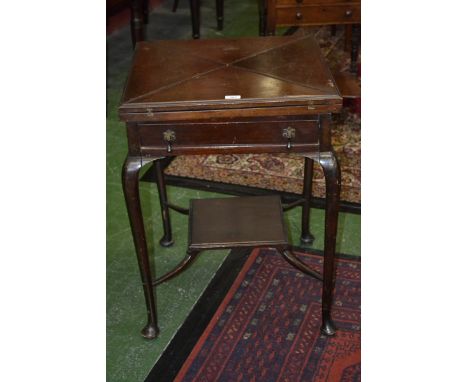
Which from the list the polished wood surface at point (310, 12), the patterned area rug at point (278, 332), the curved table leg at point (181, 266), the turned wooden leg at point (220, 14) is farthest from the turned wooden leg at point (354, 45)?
the curved table leg at point (181, 266)

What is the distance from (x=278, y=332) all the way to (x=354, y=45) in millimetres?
2513

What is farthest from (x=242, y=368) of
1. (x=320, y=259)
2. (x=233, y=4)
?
(x=233, y=4)

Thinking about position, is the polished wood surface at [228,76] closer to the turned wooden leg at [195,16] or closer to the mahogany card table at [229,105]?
the mahogany card table at [229,105]

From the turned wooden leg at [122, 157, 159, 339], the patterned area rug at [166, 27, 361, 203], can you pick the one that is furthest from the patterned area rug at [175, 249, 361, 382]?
the patterned area rug at [166, 27, 361, 203]

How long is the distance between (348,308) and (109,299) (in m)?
0.93

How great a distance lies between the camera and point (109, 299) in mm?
2836

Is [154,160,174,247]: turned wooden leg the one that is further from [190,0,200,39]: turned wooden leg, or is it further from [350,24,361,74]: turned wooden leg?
[190,0,200,39]: turned wooden leg

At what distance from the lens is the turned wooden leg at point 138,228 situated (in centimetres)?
222

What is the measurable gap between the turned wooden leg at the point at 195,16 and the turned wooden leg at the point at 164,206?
8.13ft

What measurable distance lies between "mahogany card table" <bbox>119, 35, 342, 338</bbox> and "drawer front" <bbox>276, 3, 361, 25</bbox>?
1.62 m

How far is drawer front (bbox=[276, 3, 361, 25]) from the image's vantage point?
13.5 feet

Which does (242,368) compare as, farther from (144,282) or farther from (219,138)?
(219,138)

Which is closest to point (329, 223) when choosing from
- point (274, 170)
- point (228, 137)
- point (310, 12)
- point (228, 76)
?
point (228, 137)

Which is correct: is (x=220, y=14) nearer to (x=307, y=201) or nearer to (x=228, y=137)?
(x=307, y=201)
